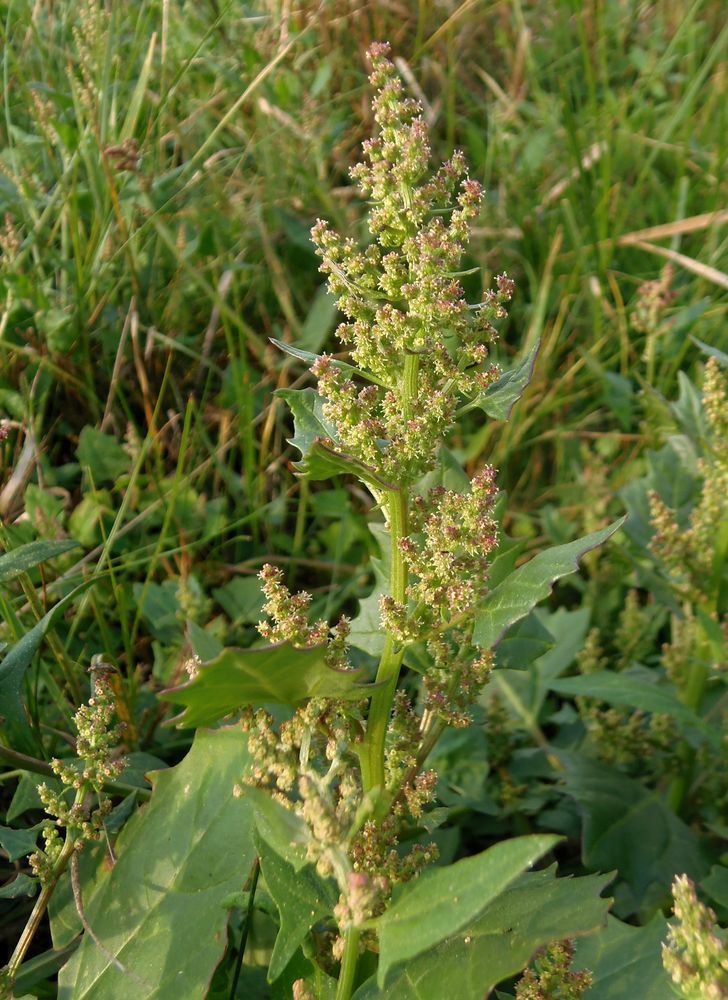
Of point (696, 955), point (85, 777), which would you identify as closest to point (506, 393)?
point (696, 955)

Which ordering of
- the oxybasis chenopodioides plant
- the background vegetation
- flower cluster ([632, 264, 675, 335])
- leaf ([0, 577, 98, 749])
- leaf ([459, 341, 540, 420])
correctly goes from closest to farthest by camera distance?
1. the oxybasis chenopodioides plant
2. leaf ([459, 341, 540, 420])
3. leaf ([0, 577, 98, 749])
4. the background vegetation
5. flower cluster ([632, 264, 675, 335])

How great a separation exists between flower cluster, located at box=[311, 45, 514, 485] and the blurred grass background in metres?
0.98

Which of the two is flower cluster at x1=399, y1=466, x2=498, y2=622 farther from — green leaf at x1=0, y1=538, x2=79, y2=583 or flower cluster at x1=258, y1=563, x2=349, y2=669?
green leaf at x1=0, y1=538, x2=79, y2=583

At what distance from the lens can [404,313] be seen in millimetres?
1325

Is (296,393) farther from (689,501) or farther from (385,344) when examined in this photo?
(689,501)

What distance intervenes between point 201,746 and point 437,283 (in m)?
0.80

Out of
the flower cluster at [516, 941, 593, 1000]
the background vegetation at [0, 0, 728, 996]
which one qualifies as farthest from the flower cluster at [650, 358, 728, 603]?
the flower cluster at [516, 941, 593, 1000]

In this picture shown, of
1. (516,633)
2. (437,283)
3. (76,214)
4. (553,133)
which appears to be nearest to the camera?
(437,283)

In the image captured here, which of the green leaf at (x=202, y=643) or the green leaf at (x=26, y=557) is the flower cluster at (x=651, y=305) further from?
the green leaf at (x=26, y=557)

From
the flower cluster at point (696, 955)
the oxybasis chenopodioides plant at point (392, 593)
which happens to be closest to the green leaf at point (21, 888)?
the oxybasis chenopodioides plant at point (392, 593)

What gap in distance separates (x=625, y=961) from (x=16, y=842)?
938mm

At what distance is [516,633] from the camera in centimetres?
166

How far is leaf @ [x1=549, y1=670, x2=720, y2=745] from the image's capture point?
1.95 metres

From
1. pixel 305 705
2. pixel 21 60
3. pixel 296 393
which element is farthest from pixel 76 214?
pixel 305 705
